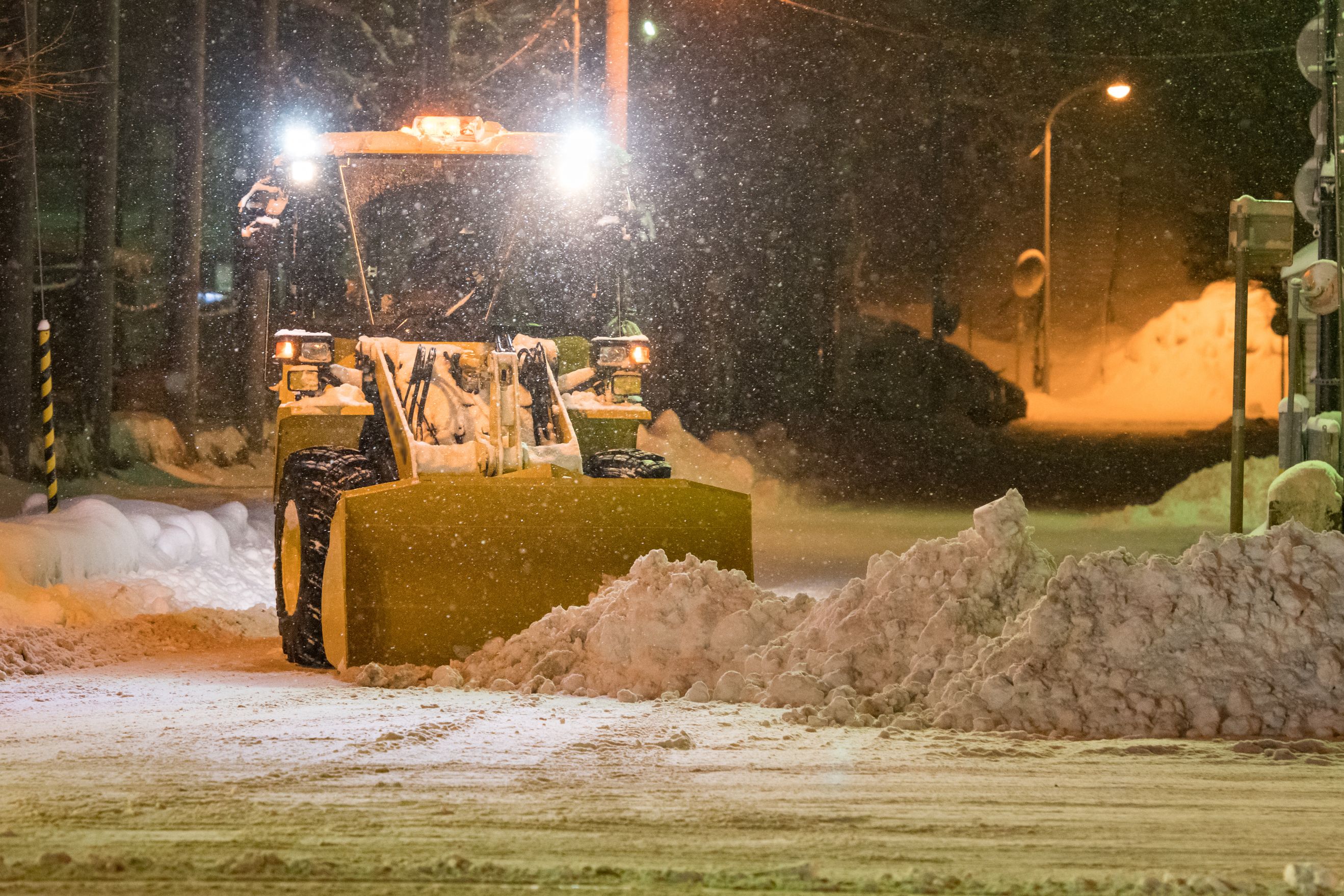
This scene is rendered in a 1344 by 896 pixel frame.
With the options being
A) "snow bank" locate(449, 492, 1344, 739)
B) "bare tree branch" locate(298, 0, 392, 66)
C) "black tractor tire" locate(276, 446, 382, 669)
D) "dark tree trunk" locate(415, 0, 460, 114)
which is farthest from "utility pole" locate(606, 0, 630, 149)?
"bare tree branch" locate(298, 0, 392, 66)

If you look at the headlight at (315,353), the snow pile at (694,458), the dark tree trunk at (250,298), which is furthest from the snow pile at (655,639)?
A: the dark tree trunk at (250,298)

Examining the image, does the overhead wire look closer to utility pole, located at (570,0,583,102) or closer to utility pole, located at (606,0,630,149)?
utility pole, located at (570,0,583,102)

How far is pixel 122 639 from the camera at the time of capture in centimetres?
862

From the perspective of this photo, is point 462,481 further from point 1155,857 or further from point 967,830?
point 1155,857

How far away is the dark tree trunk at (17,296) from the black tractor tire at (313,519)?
9982 mm

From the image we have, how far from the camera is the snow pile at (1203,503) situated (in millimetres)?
17734

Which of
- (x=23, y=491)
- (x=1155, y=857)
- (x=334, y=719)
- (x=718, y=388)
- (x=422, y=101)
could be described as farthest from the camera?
(x=718, y=388)

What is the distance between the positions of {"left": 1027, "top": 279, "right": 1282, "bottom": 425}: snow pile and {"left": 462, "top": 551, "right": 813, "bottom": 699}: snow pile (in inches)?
Answer: 714

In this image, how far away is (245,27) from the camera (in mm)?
24453

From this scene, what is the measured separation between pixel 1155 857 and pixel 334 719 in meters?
3.29

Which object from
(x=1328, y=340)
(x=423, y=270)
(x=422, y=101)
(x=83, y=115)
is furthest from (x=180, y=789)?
(x=83, y=115)

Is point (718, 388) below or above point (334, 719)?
above

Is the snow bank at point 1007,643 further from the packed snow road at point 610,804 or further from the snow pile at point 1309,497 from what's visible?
the snow pile at point 1309,497

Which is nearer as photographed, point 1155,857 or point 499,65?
point 1155,857
